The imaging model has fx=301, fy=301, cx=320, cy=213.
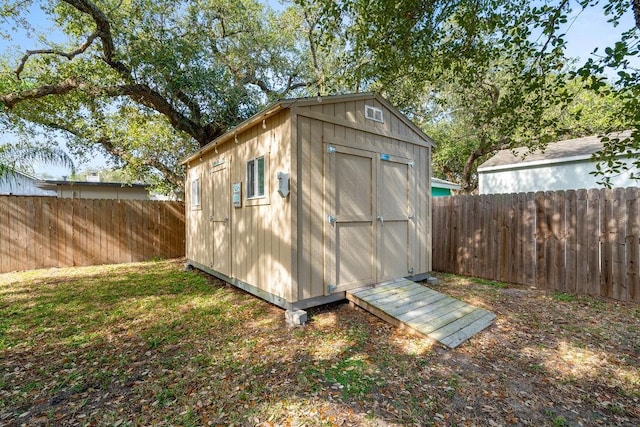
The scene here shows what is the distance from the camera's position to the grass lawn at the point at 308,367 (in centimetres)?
→ 222

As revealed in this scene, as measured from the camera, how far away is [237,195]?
16.4 feet

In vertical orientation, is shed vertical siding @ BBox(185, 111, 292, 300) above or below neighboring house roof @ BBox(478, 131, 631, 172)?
below

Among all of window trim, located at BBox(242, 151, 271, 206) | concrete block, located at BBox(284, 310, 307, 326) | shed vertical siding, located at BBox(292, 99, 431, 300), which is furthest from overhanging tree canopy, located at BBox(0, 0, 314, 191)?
concrete block, located at BBox(284, 310, 307, 326)

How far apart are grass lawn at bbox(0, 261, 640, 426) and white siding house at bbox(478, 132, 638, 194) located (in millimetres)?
5762

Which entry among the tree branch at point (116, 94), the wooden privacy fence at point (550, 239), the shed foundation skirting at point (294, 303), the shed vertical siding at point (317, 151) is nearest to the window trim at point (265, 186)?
the shed vertical siding at point (317, 151)

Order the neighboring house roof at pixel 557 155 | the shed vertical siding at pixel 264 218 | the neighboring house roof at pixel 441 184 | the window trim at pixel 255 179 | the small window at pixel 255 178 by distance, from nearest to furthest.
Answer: the shed vertical siding at pixel 264 218 → the window trim at pixel 255 179 → the small window at pixel 255 178 → the neighboring house roof at pixel 557 155 → the neighboring house roof at pixel 441 184

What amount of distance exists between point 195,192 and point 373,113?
A: 462cm

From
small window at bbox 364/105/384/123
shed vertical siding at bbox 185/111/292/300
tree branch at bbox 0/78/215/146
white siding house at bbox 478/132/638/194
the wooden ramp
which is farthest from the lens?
white siding house at bbox 478/132/638/194

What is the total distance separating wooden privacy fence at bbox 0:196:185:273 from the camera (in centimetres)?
702

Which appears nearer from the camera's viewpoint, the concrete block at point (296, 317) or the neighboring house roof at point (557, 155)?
the concrete block at point (296, 317)

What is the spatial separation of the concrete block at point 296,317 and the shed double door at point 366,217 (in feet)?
1.60

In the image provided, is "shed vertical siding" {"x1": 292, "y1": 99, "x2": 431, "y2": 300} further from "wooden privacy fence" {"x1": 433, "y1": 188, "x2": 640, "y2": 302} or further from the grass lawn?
"wooden privacy fence" {"x1": 433, "y1": 188, "x2": 640, "y2": 302}

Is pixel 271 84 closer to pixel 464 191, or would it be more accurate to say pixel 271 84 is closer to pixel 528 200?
pixel 528 200

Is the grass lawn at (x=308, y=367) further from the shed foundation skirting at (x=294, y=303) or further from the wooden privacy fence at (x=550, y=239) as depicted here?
the wooden privacy fence at (x=550, y=239)
